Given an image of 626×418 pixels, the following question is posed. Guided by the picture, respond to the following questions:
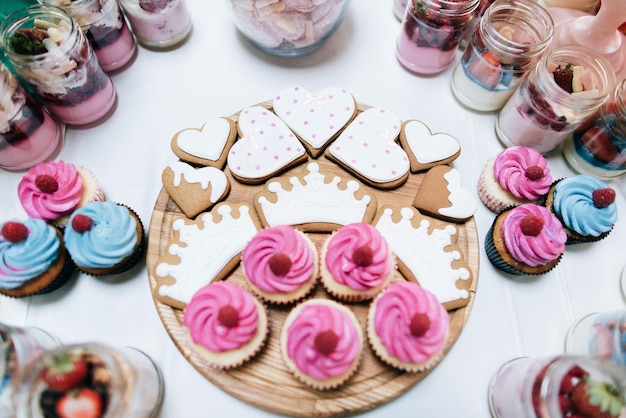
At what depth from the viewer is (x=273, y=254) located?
1.24 m

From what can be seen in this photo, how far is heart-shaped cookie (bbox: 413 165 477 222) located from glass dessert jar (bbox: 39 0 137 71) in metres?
1.17

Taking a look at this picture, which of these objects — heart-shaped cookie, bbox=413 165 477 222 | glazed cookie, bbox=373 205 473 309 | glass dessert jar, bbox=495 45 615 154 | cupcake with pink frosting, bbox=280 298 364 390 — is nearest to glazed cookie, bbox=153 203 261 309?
cupcake with pink frosting, bbox=280 298 364 390

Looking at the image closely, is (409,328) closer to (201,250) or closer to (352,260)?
(352,260)

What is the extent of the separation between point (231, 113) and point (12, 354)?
Answer: 100cm

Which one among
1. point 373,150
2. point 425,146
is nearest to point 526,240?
point 425,146

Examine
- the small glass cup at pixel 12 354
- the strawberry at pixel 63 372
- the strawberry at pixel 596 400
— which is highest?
the strawberry at pixel 63 372

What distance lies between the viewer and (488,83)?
62.9 inches

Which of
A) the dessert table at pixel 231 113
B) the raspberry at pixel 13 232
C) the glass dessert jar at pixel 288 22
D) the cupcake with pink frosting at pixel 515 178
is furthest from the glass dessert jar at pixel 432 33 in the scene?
the raspberry at pixel 13 232

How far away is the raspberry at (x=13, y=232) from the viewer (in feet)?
4.01

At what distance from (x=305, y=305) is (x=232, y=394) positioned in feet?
0.99

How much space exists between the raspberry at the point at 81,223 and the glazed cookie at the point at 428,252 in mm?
810

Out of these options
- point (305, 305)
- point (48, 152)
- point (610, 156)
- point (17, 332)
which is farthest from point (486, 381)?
point (48, 152)

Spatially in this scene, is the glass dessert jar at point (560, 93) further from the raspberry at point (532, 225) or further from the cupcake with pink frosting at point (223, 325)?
the cupcake with pink frosting at point (223, 325)

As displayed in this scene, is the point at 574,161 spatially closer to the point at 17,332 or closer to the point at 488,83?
the point at 488,83
